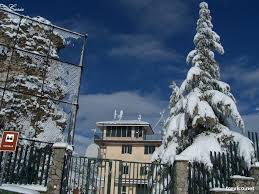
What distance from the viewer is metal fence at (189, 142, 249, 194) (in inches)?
493

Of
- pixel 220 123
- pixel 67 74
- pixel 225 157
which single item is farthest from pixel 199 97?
pixel 67 74

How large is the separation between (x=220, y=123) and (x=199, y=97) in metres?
1.98

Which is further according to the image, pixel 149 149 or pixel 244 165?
pixel 149 149

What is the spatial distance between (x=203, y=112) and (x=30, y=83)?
10.5 metres

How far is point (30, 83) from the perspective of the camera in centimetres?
1944

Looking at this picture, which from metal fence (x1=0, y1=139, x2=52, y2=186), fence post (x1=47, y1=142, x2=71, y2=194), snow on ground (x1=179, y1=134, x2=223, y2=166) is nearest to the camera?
fence post (x1=47, y1=142, x2=71, y2=194)

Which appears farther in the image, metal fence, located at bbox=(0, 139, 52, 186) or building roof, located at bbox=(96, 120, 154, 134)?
building roof, located at bbox=(96, 120, 154, 134)

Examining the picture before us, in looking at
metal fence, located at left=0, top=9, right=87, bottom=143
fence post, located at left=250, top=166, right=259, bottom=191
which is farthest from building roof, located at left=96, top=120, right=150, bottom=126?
fence post, located at left=250, top=166, right=259, bottom=191

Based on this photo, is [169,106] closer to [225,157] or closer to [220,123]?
[220,123]

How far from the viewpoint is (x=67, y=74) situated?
14.5m

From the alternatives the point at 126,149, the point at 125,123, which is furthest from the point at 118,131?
the point at 126,149

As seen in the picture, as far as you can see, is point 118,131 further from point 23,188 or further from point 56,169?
point 23,188

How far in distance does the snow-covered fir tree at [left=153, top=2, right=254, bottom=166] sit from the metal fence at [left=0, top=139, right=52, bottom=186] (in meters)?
6.32

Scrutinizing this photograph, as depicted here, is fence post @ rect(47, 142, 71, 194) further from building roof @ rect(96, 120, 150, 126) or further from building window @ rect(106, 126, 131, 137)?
building window @ rect(106, 126, 131, 137)
